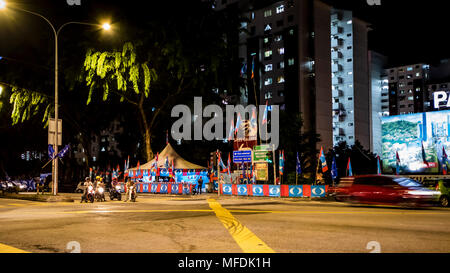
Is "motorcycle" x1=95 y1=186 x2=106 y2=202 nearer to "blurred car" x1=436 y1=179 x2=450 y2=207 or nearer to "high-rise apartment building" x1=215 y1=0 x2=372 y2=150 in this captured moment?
"blurred car" x1=436 y1=179 x2=450 y2=207

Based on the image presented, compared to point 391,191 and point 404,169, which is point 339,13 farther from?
point 391,191

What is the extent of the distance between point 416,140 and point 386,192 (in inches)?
1941

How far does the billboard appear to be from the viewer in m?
58.5

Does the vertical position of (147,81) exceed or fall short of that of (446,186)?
it exceeds it

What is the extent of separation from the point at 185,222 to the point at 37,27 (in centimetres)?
2718

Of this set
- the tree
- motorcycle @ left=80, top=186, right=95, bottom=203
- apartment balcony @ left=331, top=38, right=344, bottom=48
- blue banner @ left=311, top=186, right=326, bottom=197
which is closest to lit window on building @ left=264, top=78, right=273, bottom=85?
apartment balcony @ left=331, top=38, right=344, bottom=48

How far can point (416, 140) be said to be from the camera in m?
61.9

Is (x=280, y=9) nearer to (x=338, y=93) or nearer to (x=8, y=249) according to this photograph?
A: (x=338, y=93)

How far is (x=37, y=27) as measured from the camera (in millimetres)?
→ 32500

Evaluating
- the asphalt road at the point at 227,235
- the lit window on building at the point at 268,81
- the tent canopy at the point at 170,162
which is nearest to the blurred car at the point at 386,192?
the asphalt road at the point at 227,235

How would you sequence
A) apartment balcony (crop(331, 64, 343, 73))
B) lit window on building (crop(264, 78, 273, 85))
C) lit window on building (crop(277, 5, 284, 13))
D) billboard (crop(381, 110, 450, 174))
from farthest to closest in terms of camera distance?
apartment balcony (crop(331, 64, 343, 73)) → lit window on building (crop(264, 78, 273, 85)) → lit window on building (crop(277, 5, 284, 13)) → billboard (crop(381, 110, 450, 174))

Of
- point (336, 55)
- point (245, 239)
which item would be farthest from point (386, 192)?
point (336, 55)

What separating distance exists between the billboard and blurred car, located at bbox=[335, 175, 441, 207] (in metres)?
42.2
